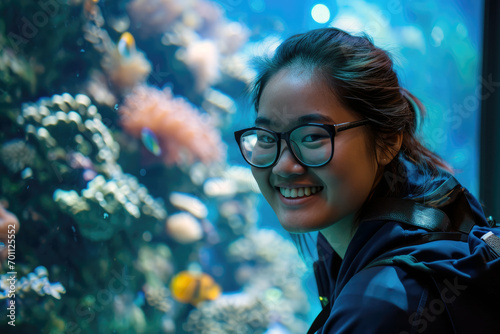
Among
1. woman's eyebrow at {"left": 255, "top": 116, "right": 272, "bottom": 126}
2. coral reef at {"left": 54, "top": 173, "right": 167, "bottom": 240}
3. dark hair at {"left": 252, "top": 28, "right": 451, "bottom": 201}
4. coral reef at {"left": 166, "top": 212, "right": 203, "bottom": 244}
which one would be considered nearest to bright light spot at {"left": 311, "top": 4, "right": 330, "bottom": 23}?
coral reef at {"left": 166, "top": 212, "right": 203, "bottom": 244}

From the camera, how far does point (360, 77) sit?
1.07 meters

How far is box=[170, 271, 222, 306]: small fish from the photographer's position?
120 inches

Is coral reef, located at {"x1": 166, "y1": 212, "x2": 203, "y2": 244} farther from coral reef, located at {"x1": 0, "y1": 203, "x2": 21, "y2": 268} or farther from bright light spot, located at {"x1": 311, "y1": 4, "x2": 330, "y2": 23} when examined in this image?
bright light spot, located at {"x1": 311, "y1": 4, "x2": 330, "y2": 23}

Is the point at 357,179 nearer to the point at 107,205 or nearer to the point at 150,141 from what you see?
the point at 107,205

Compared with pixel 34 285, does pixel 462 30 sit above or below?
above

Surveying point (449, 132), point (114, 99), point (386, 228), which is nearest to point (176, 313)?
point (114, 99)

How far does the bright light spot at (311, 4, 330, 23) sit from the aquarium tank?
0.05ft

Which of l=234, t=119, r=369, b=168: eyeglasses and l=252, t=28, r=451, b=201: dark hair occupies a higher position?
l=252, t=28, r=451, b=201: dark hair

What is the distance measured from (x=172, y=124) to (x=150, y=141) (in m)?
0.22

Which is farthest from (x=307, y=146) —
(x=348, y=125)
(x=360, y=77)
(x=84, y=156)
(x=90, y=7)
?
(x=90, y=7)

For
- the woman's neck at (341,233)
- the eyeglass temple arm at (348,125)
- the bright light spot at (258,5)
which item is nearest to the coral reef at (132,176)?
the bright light spot at (258,5)

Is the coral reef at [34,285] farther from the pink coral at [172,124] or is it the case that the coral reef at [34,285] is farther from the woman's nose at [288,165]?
the woman's nose at [288,165]

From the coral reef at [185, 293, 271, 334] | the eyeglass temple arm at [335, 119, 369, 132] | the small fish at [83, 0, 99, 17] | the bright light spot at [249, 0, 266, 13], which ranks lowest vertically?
the coral reef at [185, 293, 271, 334]

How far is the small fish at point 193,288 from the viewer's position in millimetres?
3040
